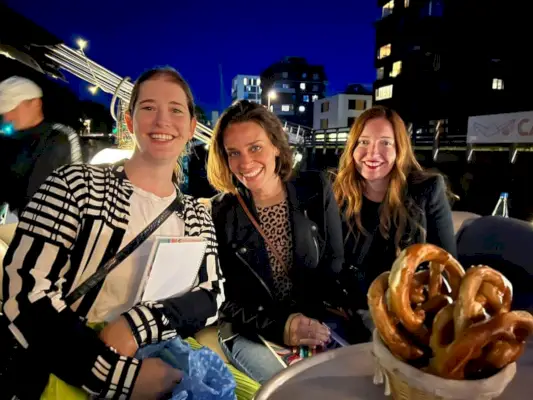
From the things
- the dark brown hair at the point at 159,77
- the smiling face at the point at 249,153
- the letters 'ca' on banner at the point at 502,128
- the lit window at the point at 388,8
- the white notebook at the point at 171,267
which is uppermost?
the lit window at the point at 388,8

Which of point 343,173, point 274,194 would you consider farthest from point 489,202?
point 274,194

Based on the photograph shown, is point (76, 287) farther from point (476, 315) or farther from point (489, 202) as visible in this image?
point (489, 202)

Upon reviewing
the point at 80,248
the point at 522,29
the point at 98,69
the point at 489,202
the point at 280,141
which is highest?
the point at 522,29

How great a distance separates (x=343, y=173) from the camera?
2.91 meters

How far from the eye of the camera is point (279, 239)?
7.90ft

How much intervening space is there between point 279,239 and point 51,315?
129cm

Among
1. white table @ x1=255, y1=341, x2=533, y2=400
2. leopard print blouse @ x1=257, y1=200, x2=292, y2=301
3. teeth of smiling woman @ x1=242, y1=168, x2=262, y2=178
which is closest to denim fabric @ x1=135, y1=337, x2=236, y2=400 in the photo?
white table @ x1=255, y1=341, x2=533, y2=400

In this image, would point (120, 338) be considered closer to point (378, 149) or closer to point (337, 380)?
point (337, 380)

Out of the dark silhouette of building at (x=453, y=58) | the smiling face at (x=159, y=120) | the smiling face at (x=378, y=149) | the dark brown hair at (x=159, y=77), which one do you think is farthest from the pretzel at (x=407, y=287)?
the dark silhouette of building at (x=453, y=58)

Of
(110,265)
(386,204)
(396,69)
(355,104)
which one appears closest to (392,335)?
(110,265)

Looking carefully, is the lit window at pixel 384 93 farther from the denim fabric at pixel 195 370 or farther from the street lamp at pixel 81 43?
the denim fabric at pixel 195 370

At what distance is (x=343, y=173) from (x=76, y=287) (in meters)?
1.91

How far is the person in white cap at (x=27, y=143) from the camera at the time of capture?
3727mm

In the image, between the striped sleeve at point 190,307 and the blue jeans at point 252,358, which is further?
the blue jeans at point 252,358
